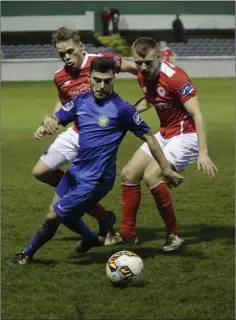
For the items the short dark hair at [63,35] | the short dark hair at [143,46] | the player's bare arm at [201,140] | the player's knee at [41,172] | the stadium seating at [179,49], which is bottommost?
the stadium seating at [179,49]

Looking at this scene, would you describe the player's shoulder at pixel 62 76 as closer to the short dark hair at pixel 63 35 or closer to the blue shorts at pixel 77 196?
the short dark hair at pixel 63 35

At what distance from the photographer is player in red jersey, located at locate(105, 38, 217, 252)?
757cm

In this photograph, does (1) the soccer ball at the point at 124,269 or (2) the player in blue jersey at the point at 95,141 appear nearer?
(1) the soccer ball at the point at 124,269

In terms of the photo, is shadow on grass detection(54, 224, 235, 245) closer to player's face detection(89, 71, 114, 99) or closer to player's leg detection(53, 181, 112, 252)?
player's leg detection(53, 181, 112, 252)

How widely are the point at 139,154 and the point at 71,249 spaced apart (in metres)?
1.21

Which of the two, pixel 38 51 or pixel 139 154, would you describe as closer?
pixel 139 154

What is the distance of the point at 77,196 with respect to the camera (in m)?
6.93

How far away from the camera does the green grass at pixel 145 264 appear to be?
18.5 feet

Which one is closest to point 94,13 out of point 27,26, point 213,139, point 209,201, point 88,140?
point 27,26

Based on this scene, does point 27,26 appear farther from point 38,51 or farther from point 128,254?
point 128,254

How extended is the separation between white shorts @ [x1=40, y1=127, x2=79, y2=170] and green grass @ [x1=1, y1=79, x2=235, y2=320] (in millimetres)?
809

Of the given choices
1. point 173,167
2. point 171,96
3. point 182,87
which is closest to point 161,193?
point 173,167

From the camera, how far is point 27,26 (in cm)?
4134

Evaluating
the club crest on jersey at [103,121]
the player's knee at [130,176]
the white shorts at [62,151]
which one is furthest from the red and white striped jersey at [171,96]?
the club crest on jersey at [103,121]
